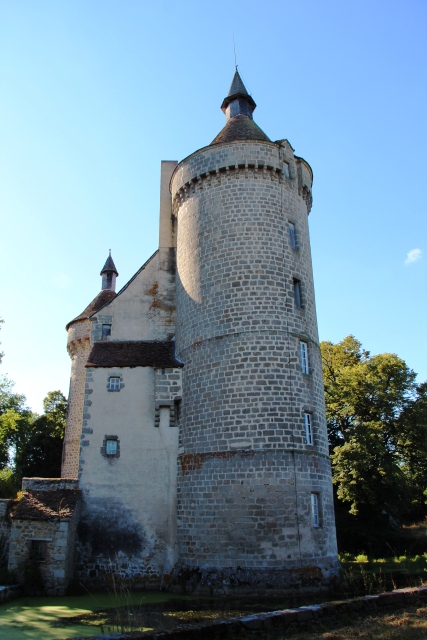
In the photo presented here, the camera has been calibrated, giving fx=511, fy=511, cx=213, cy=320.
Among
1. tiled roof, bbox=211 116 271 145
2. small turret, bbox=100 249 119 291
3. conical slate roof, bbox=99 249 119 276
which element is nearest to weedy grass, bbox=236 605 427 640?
tiled roof, bbox=211 116 271 145

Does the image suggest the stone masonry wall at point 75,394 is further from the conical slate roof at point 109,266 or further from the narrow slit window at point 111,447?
the narrow slit window at point 111,447

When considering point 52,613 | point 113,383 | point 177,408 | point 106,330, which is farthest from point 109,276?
point 52,613

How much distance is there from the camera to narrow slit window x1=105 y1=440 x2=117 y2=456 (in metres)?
16.8

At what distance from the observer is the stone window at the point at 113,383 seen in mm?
17641

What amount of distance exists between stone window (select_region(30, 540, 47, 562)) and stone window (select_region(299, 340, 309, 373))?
9.19 metres

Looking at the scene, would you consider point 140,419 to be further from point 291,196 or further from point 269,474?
point 291,196

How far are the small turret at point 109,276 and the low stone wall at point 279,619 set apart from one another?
24898 millimetres

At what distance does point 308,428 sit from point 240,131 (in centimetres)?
1138

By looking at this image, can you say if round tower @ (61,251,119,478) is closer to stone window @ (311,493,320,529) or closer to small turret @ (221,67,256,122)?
small turret @ (221,67,256,122)

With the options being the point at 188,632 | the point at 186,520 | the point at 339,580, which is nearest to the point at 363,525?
the point at 339,580

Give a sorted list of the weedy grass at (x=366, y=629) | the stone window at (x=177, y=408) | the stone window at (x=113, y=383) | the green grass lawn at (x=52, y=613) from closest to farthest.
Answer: the weedy grass at (x=366, y=629), the green grass lawn at (x=52, y=613), the stone window at (x=177, y=408), the stone window at (x=113, y=383)

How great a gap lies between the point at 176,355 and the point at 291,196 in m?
6.96

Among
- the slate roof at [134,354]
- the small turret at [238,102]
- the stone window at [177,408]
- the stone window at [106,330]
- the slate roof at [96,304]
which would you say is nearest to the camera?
the stone window at [177,408]

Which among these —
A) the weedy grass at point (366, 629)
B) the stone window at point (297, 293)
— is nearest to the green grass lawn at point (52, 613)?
the weedy grass at point (366, 629)
